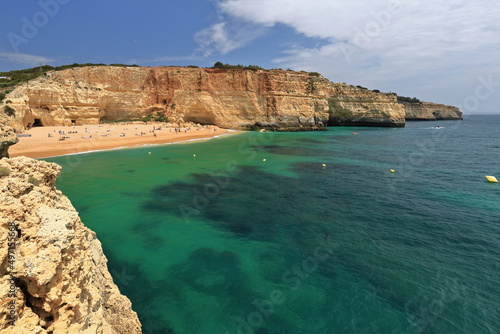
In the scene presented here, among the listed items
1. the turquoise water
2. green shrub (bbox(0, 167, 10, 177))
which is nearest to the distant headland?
the turquoise water

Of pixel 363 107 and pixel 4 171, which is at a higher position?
pixel 363 107

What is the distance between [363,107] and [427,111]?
73452 millimetres

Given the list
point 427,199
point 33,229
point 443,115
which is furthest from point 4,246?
point 443,115

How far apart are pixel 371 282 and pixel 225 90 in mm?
54048

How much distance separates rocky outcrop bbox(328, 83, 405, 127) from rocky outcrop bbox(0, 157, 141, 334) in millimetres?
76199

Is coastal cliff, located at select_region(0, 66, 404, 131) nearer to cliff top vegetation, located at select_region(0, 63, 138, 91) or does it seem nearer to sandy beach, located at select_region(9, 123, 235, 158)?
cliff top vegetation, located at select_region(0, 63, 138, 91)

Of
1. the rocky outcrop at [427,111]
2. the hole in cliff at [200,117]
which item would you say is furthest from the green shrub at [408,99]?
the hole in cliff at [200,117]

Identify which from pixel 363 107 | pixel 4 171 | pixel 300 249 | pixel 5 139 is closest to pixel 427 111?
pixel 363 107

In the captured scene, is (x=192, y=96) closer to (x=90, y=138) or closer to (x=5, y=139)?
(x=90, y=138)

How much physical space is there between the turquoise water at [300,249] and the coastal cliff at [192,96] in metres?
31.5

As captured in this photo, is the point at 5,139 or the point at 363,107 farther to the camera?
the point at 363,107

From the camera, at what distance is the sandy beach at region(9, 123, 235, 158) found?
27719mm

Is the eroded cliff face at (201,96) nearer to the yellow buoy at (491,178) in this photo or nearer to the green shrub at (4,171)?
the yellow buoy at (491,178)

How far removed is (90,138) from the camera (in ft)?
111
